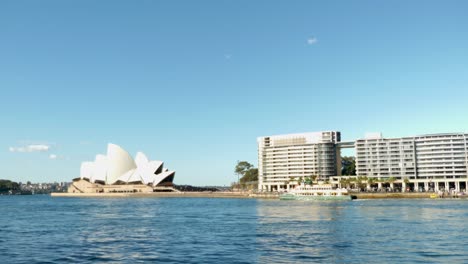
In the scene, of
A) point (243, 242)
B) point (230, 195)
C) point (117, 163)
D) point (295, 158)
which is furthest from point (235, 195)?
point (243, 242)

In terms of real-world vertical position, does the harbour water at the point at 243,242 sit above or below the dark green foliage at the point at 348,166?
below

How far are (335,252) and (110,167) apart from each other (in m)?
157

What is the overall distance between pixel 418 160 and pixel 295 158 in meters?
46.2

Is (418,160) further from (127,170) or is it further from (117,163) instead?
(117,163)

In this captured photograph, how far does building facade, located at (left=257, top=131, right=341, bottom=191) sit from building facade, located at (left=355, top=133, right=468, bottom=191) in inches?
449

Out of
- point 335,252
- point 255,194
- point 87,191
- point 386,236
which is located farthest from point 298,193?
point 87,191

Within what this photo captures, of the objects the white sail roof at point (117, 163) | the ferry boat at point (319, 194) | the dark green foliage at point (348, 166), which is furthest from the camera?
the dark green foliage at point (348, 166)

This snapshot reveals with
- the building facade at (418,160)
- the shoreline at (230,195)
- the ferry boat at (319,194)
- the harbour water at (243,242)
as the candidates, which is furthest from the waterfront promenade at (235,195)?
the harbour water at (243,242)

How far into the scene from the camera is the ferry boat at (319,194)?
10262cm

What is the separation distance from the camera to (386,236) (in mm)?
36031

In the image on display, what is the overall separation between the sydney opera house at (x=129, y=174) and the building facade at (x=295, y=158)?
3895cm

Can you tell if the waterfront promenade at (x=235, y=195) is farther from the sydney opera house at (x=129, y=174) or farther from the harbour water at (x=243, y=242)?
the harbour water at (x=243, y=242)

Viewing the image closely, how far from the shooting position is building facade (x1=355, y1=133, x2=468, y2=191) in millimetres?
145875

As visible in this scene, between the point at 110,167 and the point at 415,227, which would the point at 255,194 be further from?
the point at 415,227
